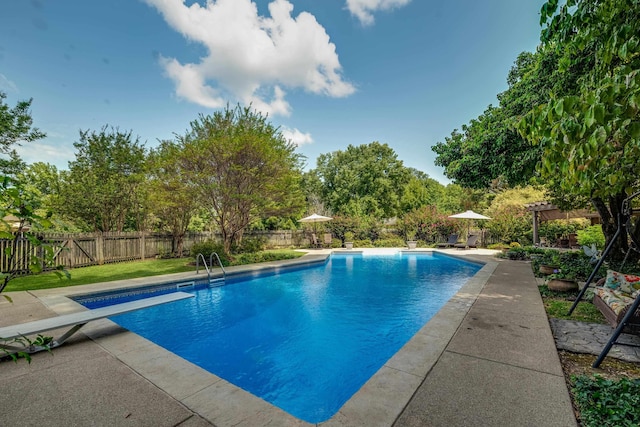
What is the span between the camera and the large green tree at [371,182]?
2977 cm

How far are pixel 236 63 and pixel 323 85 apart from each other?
5913mm

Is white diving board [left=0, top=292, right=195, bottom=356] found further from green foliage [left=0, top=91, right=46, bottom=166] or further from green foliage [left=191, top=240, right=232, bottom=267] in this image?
green foliage [left=0, top=91, right=46, bottom=166]

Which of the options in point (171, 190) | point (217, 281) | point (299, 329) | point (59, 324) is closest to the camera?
point (59, 324)

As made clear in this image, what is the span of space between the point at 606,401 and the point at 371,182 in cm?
2822

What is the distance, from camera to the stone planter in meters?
6.34

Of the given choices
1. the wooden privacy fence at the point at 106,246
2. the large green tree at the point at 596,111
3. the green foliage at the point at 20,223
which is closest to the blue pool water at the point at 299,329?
the green foliage at the point at 20,223

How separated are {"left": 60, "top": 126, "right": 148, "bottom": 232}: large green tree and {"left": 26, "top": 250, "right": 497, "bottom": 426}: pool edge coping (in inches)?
403

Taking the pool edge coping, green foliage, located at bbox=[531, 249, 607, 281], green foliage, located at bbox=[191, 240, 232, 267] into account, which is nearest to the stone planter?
green foliage, located at bbox=[531, 249, 607, 281]

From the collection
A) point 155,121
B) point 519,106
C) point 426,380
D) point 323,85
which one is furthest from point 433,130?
point 426,380

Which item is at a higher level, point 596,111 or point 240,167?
point 240,167

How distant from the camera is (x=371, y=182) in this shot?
3009cm

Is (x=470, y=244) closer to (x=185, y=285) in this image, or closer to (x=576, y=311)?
(x=576, y=311)

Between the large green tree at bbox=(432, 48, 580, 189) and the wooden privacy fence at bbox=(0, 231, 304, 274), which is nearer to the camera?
the large green tree at bbox=(432, 48, 580, 189)

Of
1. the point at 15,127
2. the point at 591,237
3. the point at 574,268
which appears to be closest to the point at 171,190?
the point at 15,127
